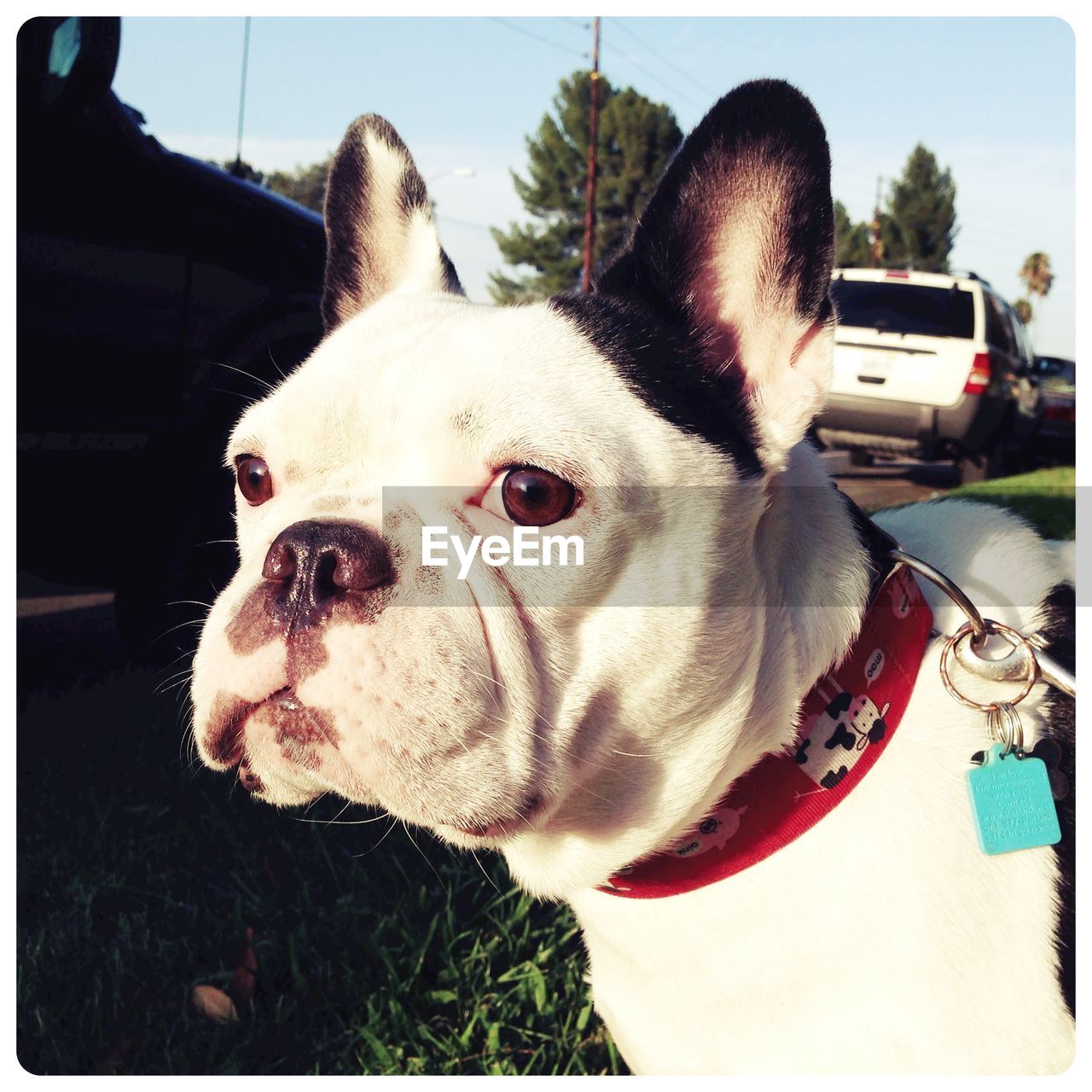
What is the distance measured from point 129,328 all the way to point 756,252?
79.0 inches

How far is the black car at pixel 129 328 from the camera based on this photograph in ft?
8.92

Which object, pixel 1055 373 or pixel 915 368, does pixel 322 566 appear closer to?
→ pixel 915 368

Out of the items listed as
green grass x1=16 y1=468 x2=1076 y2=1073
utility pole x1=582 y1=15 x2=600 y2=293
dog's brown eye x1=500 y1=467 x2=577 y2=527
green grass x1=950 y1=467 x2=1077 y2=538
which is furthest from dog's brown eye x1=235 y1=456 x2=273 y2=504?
utility pole x1=582 y1=15 x2=600 y2=293

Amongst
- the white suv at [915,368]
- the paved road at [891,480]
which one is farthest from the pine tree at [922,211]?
the white suv at [915,368]

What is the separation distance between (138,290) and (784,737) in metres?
2.35

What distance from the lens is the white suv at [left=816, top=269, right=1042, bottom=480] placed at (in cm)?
930

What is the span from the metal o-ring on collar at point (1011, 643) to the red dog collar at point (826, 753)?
0.05 metres

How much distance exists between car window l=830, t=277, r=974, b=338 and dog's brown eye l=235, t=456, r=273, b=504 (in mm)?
8605

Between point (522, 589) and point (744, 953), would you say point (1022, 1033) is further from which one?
point (522, 589)

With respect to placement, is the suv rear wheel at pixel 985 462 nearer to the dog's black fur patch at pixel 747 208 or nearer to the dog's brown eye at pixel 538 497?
the dog's black fur patch at pixel 747 208

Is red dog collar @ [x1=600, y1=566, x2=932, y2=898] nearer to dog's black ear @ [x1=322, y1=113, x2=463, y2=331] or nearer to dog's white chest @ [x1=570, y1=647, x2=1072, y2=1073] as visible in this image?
dog's white chest @ [x1=570, y1=647, x2=1072, y2=1073]

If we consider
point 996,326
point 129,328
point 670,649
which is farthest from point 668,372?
point 996,326

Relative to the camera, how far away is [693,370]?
5.89ft

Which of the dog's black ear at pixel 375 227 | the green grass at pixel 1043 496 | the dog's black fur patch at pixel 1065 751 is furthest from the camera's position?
the green grass at pixel 1043 496
